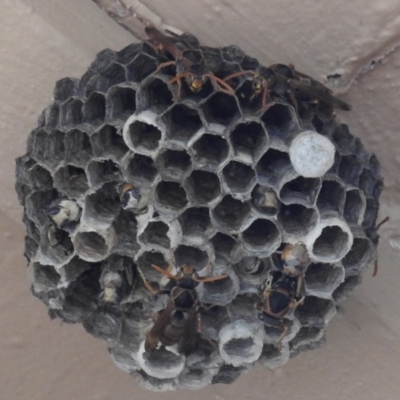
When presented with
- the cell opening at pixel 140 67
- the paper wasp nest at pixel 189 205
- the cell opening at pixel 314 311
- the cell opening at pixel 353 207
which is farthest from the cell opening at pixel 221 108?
the cell opening at pixel 314 311

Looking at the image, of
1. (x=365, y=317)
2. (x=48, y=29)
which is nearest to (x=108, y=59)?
(x=48, y=29)

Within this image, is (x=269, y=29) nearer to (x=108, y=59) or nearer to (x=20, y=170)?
(x=108, y=59)

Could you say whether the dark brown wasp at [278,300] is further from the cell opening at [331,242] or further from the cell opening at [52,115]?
the cell opening at [52,115]

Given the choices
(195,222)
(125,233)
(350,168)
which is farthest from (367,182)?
(125,233)

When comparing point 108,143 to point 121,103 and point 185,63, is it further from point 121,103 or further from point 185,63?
point 185,63

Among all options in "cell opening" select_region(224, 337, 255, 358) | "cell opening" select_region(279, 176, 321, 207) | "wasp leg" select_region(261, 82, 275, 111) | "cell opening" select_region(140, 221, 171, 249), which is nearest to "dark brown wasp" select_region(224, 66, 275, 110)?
"wasp leg" select_region(261, 82, 275, 111)

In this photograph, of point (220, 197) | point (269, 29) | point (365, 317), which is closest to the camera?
point (220, 197)
